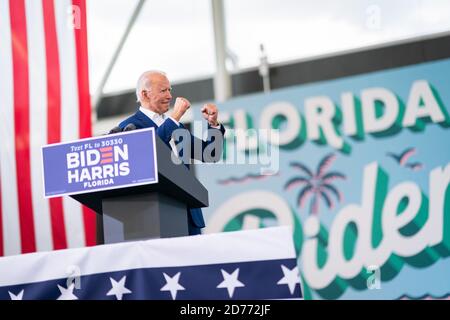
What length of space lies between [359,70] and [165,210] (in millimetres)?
3256

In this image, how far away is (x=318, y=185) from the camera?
4504 mm

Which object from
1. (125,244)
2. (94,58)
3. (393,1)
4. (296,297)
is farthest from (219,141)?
(393,1)

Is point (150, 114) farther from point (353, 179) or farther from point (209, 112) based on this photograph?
point (353, 179)

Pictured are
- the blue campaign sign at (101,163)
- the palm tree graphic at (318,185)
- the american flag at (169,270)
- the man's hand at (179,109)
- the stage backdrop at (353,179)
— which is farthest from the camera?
the palm tree graphic at (318,185)

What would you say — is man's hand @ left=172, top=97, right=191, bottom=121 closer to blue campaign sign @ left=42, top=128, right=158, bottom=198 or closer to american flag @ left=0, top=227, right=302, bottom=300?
blue campaign sign @ left=42, top=128, right=158, bottom=198

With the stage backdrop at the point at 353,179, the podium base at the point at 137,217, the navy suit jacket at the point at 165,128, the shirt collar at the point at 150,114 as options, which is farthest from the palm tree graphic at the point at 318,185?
the podium base at the point at 137,217

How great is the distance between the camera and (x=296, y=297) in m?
1.47

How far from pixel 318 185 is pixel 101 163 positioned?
297cm

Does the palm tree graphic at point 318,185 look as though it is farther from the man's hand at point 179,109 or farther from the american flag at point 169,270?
the american flag at point 169,270

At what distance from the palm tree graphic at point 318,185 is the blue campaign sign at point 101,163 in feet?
9.56

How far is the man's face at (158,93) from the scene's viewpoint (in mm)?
1948

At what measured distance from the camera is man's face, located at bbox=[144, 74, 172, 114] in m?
1.95

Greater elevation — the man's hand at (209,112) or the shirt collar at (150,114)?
the shirt collar at (150,114)

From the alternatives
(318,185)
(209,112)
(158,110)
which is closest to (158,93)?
(158,110)
